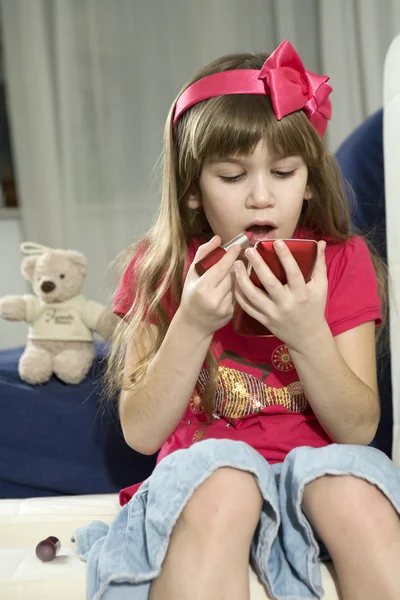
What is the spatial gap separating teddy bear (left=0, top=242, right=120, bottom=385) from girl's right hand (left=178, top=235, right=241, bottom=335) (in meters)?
0.48

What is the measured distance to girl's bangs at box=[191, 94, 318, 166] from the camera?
1.00m

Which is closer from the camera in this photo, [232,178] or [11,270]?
[232,178]

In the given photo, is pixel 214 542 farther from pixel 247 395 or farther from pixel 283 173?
pixel 283 173

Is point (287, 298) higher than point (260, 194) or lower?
lower

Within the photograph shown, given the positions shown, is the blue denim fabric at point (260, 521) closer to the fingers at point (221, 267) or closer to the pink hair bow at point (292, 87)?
the fingers at point (221, 267)

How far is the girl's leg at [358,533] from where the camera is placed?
79 centimetres

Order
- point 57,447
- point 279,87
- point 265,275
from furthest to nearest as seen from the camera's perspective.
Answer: point 57,447
point 279,87
point 265,275

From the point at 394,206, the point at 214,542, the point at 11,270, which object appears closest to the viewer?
the point at 214,542

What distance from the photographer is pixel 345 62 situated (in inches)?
103

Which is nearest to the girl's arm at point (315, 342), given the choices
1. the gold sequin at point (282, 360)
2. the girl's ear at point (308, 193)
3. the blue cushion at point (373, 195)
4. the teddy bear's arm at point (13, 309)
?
the gold sequin at point (282, 360)

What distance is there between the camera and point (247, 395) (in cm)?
107

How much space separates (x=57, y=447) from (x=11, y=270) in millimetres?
1478

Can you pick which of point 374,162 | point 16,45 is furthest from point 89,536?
point 16,45

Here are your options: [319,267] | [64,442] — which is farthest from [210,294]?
[64,442]
